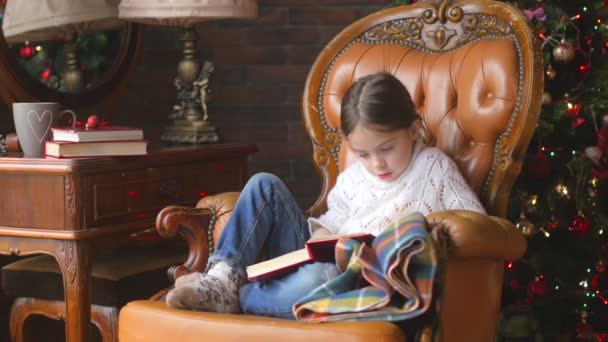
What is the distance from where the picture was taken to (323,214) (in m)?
2.39

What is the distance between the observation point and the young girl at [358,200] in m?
1.92

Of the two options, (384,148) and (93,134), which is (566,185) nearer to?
(384,148)

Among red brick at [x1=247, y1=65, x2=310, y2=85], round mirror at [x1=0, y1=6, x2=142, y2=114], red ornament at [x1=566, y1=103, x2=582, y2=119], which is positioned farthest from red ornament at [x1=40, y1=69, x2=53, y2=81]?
red ornament at [x1=566, y1=103, x2=582, y2=119]

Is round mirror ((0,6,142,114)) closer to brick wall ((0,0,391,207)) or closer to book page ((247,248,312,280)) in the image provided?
brick wall ((0,0,391,207))

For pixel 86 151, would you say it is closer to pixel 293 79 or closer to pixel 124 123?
pixel 124 123

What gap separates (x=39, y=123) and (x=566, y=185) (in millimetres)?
1560

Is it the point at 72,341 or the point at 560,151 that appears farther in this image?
the point at 560,151

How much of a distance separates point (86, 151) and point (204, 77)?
2.14ft

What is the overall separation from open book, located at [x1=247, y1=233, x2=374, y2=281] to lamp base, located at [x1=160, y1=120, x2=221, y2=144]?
0.97 metres

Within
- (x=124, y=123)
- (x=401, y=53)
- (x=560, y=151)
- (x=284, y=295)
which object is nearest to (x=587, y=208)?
(x=560, y=151)

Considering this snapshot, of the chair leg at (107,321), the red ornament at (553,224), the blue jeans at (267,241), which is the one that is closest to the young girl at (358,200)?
the blue jeans at (267,241)

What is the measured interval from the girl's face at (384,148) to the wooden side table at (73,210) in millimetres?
712

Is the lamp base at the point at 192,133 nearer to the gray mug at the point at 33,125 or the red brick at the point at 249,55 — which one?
the gray mug at the point at 33,125

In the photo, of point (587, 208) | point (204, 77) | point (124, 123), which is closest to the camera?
point (587, 208)
